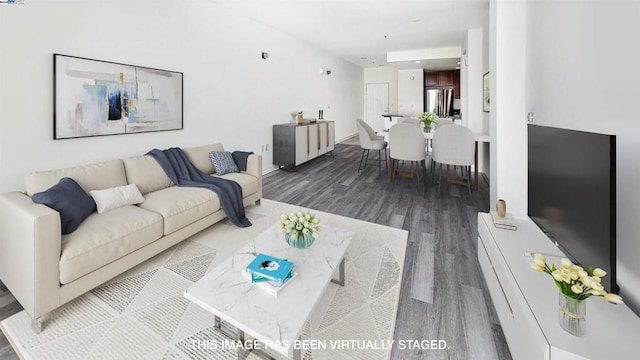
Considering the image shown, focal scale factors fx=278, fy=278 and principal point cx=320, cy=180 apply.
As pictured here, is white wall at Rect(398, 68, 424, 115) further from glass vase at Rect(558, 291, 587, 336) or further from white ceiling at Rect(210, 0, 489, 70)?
glass vase at Rect(558, 291, 587, 336)

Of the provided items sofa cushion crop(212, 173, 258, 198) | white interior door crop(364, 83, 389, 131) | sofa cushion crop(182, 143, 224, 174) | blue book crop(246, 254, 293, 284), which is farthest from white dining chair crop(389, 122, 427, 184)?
white interior door crop(364, 83, 389, 131)

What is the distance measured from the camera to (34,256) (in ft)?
5.10

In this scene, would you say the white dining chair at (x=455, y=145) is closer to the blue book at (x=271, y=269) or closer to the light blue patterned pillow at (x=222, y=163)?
the light blue patterned pillow at (x=222, y=163)

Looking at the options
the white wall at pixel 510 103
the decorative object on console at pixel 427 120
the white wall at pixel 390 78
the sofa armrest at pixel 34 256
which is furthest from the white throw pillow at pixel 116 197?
the white wall at pixel 390 78

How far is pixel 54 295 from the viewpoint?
165 cm

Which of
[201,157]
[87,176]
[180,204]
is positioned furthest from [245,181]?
[87,176]

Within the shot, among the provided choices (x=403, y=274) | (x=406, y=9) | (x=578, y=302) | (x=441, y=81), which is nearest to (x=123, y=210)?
(x=403, y=274)

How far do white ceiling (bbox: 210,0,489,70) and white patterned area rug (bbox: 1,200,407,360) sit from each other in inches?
145

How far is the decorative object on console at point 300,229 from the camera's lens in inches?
70.4

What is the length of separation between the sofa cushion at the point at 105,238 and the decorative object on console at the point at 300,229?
1.13 metres

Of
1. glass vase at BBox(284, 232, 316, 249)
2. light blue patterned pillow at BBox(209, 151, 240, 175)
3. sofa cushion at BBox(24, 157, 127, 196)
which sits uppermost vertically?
light blue patterned pillow at BBox(209, 151, 240, 175)

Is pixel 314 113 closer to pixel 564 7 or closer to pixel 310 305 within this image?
pixel 564 7

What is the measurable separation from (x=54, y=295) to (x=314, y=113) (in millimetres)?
6326

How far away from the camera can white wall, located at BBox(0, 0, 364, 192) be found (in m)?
2.18
